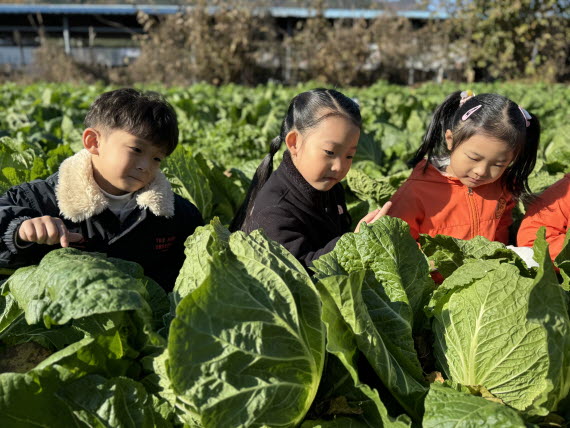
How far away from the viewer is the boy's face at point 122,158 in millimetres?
2717

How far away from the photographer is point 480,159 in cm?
306

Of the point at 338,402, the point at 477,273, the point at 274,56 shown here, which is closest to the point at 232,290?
the point at 338,402

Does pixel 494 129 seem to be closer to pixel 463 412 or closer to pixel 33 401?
pixel 463 412

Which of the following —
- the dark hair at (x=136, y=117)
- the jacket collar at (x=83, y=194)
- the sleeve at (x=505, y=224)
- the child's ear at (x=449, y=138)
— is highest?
the dark hair at (x=136, y=117)

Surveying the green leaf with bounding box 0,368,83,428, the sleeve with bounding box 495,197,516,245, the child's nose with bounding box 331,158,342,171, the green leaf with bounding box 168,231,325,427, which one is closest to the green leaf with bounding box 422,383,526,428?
the green leaf with bounding box 168,231,325,427

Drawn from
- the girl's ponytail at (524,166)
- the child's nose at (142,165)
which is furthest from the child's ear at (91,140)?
the girl's ponytail at (524,166)

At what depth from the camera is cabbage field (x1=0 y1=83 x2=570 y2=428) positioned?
155 centimetres

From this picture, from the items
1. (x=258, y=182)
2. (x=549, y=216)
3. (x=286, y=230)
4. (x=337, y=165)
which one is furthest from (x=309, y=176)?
(x=549, y=216)

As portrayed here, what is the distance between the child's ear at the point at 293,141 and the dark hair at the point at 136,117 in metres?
0.56

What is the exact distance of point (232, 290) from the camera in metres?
1.60

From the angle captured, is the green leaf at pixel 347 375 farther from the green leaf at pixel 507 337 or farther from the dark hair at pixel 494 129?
the dark hair at pixel 494 129

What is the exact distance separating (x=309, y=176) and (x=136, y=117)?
850 mm

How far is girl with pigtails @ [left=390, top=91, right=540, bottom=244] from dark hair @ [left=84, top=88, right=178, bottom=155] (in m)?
1.34

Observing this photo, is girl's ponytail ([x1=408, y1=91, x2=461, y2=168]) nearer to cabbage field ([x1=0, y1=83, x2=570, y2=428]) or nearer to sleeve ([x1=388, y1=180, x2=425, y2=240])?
sleeve ([x1=388, y1=180, x2=425, y2=240])
